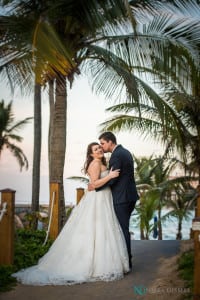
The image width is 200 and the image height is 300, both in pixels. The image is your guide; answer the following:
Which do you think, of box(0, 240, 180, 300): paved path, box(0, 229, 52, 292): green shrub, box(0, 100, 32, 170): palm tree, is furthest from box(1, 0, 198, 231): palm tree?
box(0, 100, 32, 170): palm tree

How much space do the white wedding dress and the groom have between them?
0.10 metres

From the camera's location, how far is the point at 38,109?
12.8 meters

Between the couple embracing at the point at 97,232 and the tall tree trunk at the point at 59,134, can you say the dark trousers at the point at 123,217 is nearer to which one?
the couple embracing at the point at 97,232

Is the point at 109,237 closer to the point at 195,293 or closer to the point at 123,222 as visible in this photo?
the point at 123,222

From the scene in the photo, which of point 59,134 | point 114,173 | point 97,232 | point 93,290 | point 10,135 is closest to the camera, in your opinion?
point 93,290

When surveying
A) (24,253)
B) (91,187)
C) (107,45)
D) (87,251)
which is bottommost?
(24,253)

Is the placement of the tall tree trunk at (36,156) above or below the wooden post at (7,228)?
above

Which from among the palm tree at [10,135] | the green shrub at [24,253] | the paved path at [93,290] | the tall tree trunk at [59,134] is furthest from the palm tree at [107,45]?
the palm tree at [10,135]

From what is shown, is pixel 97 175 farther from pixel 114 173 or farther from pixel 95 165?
pixel 114 173

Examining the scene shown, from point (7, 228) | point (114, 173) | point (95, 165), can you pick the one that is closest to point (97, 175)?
point (95, 165)

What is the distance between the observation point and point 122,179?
5.84 metres

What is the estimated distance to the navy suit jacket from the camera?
5.75m

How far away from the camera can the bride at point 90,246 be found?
5.19 metres

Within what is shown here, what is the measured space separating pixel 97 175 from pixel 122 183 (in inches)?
15.4
